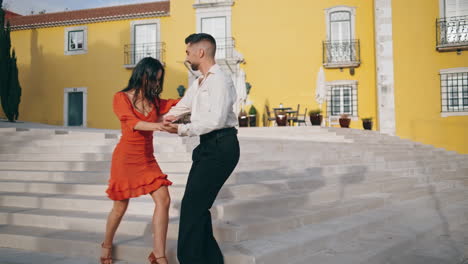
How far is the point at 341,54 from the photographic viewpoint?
1817 cm

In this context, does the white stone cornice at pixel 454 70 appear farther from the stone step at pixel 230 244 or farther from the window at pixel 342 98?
the stone step at pixel 230 244

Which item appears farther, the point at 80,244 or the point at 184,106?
the point at 80,244


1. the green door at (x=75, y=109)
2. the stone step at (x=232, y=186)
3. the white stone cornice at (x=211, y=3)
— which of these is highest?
the white stone cornice at (x=211, y=3)

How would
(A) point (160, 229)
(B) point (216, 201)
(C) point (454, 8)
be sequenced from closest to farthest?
(A) point (160, 229) → (B) point (216, 201) → (C) point (454, 8)

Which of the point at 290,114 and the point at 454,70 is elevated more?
the point at 454,70

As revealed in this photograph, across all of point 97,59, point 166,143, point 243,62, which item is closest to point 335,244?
point 166,143

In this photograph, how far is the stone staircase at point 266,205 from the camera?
413 cm

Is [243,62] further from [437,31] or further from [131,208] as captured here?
[131,208]

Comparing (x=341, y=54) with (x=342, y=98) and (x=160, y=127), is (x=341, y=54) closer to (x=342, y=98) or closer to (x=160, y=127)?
(x=342, y=98)

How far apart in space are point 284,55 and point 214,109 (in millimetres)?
16416

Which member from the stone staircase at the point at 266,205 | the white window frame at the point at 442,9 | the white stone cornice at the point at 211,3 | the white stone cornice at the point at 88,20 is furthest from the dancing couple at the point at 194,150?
the white stone cornice at the point at 88,20

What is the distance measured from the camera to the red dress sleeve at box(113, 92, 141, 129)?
10.9 ft

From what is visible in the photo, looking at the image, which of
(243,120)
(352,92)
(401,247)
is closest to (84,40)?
(243,120)

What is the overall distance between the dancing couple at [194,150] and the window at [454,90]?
52.5 ft
